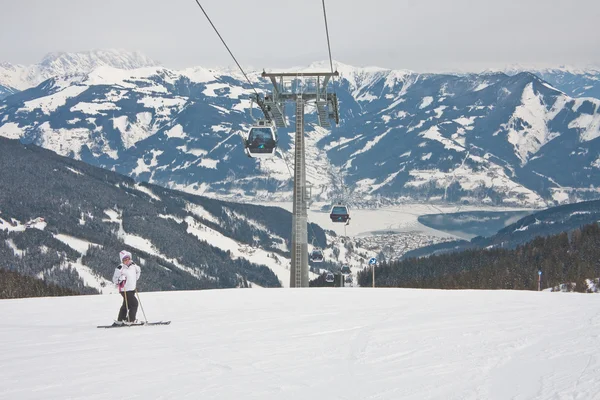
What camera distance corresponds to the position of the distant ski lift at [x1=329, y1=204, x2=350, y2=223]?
A: 2378 inches

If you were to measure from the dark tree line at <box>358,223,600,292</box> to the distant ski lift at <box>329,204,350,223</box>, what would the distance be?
56.6 meters

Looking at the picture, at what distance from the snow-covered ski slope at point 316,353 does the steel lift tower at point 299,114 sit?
19.4m

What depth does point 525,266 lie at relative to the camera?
449 ft

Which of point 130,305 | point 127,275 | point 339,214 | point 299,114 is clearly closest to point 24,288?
point 339,214

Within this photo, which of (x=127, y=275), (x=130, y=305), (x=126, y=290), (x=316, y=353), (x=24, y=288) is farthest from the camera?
(x=24, y=288)

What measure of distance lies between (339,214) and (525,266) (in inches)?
3454

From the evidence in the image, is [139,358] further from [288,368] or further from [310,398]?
[310,398]

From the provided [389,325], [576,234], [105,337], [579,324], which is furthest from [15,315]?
[576,234]

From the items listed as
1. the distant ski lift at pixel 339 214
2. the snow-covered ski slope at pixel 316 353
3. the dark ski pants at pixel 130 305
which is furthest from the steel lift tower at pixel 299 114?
the dark ski pants at pixel 130 305

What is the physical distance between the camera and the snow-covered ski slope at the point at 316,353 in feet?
34.6

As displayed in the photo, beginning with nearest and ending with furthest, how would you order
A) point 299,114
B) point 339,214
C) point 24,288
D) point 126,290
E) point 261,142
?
point 126,290, point 261,142, point 299,114, point 339,214, point 24,288

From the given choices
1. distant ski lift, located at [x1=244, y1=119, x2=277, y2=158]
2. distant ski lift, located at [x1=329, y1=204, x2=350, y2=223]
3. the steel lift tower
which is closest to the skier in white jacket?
distant ski lift, located at [x1=244, y1=119, x2=277, y2=158]

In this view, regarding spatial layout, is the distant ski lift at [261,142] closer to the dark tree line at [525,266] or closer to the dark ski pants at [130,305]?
the dark ski pants at [130,305]

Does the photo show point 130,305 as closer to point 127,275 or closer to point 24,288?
point 127,275
